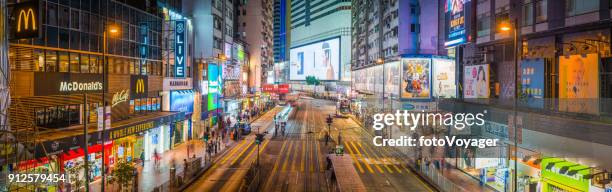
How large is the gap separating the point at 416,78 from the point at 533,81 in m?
35.2

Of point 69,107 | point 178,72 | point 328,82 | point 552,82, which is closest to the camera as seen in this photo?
point 552,82

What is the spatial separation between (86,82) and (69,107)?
1.84 metres

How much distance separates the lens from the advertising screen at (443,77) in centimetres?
6234

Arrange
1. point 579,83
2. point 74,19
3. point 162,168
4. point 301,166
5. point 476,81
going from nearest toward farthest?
point 579,83 < point 74,19 < point 162,168 < point 476,81 < point 301,166

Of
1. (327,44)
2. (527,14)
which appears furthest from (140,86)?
(327,44)

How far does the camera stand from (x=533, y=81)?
26.9 m

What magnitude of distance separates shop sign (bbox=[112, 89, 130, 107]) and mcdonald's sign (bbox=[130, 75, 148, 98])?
1.06 metres

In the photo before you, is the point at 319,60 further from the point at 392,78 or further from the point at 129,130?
the point at 129,130

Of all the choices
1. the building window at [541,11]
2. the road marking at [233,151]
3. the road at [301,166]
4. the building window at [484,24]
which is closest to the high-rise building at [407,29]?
the road at [301,166]

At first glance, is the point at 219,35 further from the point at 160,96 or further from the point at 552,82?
the point at 552,82

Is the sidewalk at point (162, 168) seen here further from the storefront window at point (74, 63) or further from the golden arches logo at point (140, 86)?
the storefront window at point (74, 63)

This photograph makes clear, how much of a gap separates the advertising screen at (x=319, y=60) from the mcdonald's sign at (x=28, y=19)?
14160 cm

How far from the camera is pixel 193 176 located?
101ft

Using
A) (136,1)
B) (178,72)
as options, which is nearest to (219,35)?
(178,72)
